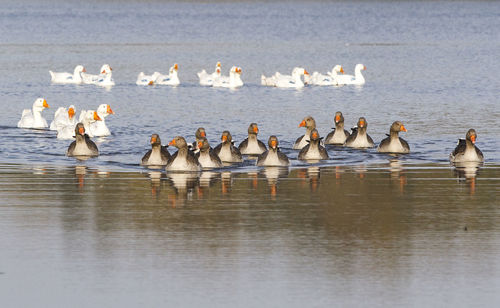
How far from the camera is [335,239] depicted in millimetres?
15625

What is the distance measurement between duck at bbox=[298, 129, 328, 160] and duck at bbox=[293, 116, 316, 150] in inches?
68.2

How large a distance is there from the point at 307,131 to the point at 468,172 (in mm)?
5380

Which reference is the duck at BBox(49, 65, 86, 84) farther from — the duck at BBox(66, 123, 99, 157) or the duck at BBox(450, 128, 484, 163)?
the duck at BBox(450, 128, 484, 163)

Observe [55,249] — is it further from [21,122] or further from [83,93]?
[83,93]

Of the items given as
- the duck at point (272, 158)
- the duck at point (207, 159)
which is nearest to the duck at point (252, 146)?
the duck at point (272, 158)

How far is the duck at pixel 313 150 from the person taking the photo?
2428 centimetres

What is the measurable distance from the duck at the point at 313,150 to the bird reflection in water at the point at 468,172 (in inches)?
119

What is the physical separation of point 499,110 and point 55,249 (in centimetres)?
2336

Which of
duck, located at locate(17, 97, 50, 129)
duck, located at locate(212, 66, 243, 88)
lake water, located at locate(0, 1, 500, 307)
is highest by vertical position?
duck, located at locate(212, 66, 243, 88)

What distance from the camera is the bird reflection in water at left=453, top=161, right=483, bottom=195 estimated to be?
20906 mm

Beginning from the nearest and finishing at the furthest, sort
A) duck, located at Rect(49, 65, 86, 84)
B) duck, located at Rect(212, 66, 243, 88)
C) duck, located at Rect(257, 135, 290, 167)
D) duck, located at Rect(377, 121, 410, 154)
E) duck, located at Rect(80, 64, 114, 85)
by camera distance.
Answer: duck, located at Rect(257, 135, 290, 167), duck, located at Rect(377, 121, 410, 154), duck, located at Rect(212, 66, 243, 88), duck, located at Rect(80, 64, 114, 85), duck, located at Rect(49, 65, 86, 84)

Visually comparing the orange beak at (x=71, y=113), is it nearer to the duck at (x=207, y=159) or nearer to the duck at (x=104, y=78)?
the duck at (x=207, y=159)

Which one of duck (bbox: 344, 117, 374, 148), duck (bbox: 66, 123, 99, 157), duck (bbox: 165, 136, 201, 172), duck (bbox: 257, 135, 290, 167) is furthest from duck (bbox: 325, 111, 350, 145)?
duck (bbox: 66, 123, 99, 157)

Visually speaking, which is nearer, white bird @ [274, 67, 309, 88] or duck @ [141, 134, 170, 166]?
duck @ [141, 134, 170, 166]
